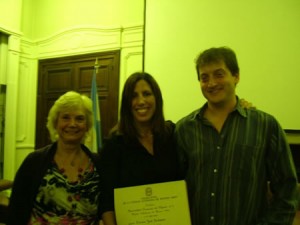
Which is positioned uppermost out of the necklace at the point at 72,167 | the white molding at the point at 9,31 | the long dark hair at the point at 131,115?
the white molding at the point at 9,31

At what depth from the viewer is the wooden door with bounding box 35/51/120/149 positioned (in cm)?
457

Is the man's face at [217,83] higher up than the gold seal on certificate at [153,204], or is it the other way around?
the man's face at [217,83]

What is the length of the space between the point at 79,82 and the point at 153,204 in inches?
150

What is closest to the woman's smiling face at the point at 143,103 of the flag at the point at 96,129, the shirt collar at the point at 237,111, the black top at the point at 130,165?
the black top at the point at 130,165

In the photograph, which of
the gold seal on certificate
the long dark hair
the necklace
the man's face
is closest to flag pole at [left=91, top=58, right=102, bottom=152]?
the necklace

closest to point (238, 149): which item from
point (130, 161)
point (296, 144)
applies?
point (130, 161)

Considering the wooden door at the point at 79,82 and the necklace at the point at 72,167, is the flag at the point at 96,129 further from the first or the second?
the necklace at the point at 72,167

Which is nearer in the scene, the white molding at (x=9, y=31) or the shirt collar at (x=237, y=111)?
the shirt collar at (x=237, y=111)

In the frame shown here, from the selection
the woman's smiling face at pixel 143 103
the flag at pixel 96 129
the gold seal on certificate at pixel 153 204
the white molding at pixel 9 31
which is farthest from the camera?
the white molding at pixel 9 31

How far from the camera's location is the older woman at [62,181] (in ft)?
5.30

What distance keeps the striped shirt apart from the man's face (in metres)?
0.10

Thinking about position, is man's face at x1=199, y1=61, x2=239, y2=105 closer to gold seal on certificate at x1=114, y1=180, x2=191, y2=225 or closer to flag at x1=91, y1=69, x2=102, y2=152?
gold seal on certificate at x1=114, y1=180, x2=191, y2=225

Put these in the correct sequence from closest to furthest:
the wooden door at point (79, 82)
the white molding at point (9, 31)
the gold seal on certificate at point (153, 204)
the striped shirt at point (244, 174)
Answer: the striped shirt at point (244, 174), the gold seal on certificate at point (153, 204), the wooden door at point (79, 82), the white molding at point (9, 31)

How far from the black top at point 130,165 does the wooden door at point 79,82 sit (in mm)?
2979
